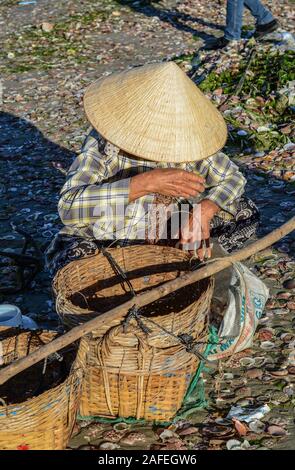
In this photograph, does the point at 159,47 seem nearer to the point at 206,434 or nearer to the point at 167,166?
the point at 167,166

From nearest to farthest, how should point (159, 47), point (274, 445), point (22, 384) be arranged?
point (274, 445)
point (22, 384)
point (159, 47)

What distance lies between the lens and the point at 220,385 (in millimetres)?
4938

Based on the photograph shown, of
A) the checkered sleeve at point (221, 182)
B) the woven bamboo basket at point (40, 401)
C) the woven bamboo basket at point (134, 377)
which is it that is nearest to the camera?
the woven bamboo basket at point (40, 401)

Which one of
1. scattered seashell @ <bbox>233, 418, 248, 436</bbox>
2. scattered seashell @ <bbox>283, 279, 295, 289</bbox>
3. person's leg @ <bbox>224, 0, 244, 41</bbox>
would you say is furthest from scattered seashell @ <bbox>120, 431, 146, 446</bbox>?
person's leg @ <bbox>224, 0, 244, 41</bbox>

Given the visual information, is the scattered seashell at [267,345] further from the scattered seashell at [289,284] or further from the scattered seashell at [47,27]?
the scattered seashell at [47,27]

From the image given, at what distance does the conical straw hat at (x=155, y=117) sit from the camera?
4.89 metres

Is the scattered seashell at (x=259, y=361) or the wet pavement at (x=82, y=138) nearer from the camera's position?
the wet pavement at (x=82, y=138)

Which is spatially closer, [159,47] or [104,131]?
[104,131]

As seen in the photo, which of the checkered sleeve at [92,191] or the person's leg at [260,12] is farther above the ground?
the checkered sleeve at [92,191]

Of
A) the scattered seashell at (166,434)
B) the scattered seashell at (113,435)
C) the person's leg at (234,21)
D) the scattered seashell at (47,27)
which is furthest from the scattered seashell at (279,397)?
the scattered seashell at (47,27)

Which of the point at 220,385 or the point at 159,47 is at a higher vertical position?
the point at 220,385

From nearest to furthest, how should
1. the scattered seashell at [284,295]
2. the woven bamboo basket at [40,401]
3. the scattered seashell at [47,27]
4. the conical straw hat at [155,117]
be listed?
1. the woven bamboo basket at [40,401]
2. the conical straw hat at [155,117]
3. the scattered seashell at [284,295]
4. the scattered seashell at [47,27]

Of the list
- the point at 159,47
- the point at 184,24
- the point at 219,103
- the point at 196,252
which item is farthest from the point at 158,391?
the point at 184,24

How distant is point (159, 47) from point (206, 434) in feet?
34.0
